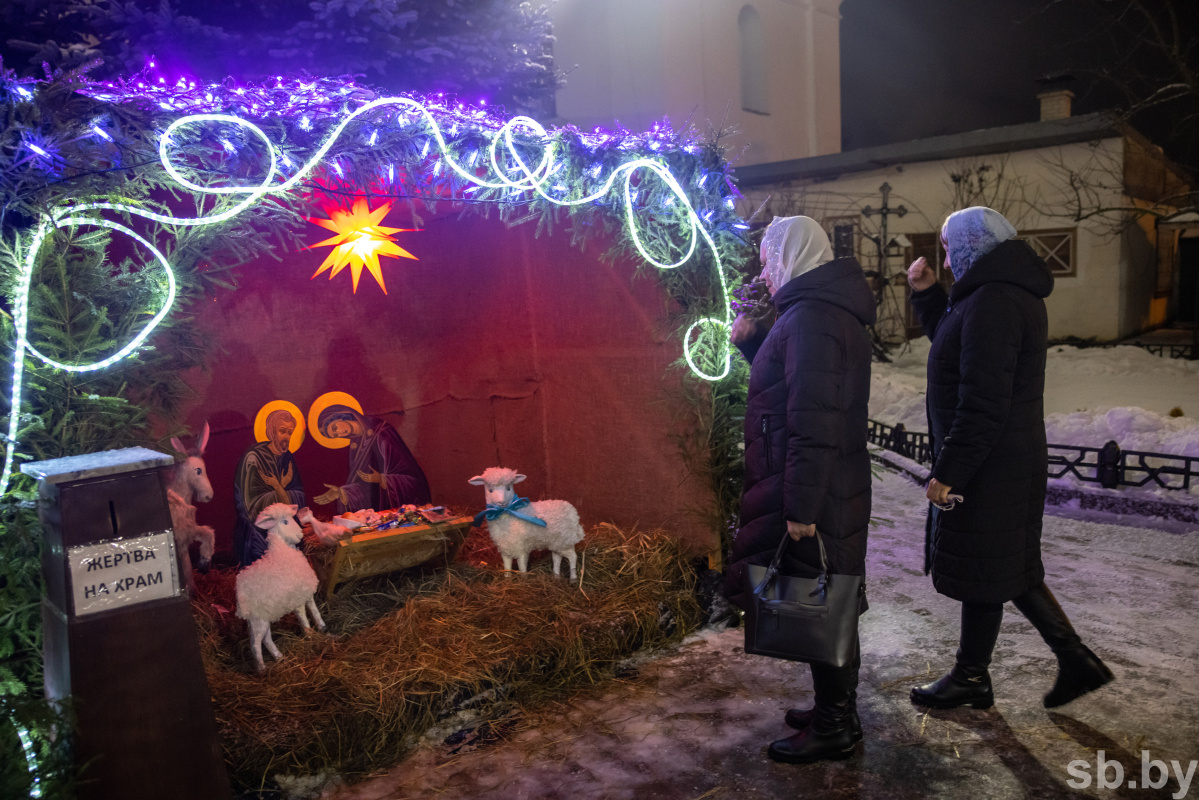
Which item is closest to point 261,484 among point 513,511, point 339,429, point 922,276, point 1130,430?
point 339,429

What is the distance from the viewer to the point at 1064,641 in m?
3.79

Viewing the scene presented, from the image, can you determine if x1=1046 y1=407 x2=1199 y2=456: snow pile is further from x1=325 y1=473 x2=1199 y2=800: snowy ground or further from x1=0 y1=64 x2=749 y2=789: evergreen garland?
x1=0 y1=64 x2=749 y2=789: evergreen garland

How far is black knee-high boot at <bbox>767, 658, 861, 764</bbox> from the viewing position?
11.5ft

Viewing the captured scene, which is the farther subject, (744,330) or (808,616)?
(744,330)

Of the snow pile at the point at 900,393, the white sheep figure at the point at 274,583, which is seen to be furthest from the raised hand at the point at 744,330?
the snow pile at the point at 900,393

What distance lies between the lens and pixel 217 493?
5879 millimetres

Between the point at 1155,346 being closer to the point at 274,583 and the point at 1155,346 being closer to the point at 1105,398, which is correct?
the point at 1105,398

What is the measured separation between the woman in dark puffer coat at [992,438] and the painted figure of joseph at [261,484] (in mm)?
3833

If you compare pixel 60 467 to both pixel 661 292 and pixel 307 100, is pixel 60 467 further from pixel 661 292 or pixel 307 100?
pixel 661 292

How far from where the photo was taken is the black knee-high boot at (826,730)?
3.52m

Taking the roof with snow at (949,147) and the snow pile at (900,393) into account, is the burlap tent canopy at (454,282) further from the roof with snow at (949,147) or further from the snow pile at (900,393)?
the roof with snow at (949,147)

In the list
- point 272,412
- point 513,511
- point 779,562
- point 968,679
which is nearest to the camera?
point 779,562

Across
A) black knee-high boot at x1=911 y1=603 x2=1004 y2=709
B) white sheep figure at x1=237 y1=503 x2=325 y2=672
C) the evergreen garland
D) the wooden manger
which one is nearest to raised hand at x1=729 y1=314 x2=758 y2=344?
the evergreen garland

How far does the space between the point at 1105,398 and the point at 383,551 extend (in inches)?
424
